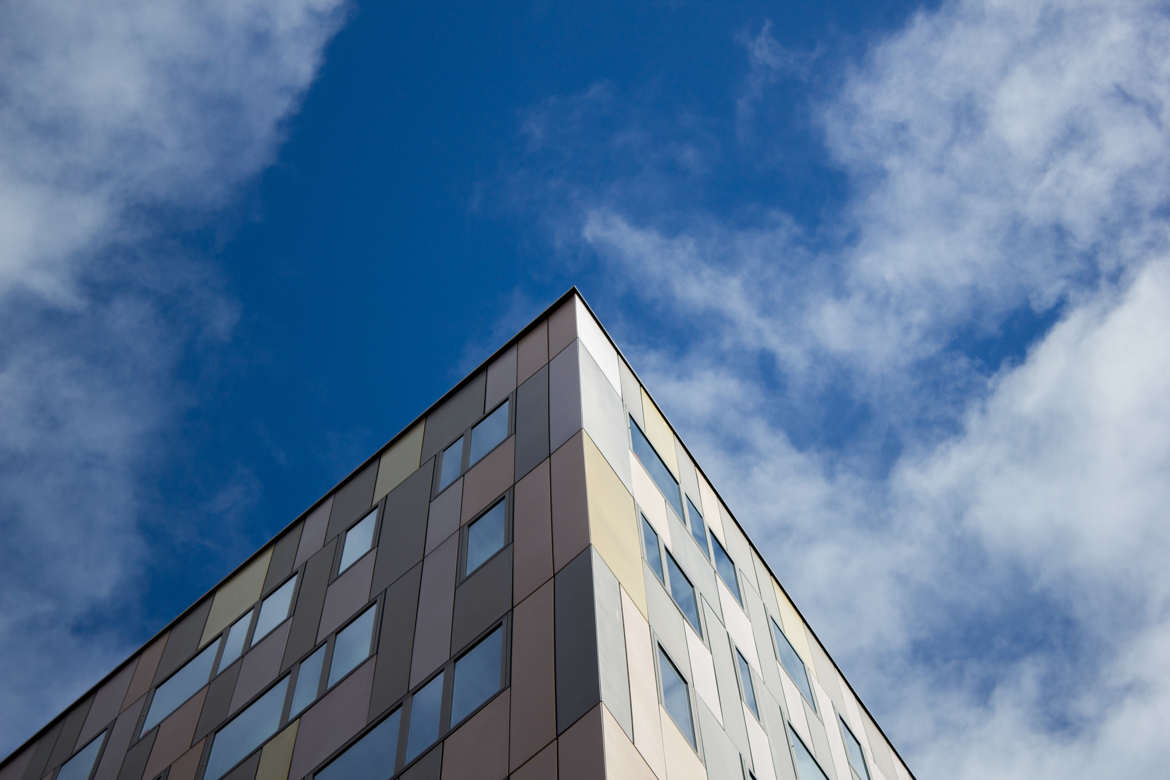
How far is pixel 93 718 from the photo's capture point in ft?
99.1

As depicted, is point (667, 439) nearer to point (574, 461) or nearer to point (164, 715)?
point (574, 461)

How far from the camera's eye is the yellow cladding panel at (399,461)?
1048 inches

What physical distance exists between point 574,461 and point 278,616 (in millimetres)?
10401

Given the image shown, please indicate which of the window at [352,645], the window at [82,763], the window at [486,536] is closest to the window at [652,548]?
the window at [486,536]

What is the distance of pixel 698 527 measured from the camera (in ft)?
86.1

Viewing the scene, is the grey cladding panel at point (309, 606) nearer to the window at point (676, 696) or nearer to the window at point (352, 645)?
the window at point (352, 645)

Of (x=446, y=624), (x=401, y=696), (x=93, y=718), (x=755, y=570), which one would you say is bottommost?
(x=401, y=696)

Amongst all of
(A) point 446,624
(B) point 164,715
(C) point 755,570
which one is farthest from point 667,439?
(B) point 164,715

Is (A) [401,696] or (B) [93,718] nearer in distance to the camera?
(A) [401,696]

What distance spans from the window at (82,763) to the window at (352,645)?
10469 mm

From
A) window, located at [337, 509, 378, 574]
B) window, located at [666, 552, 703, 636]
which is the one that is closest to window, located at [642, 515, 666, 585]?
window, located at [666, 552, 703, 636]

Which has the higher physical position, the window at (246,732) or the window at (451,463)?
the window at (451,463)

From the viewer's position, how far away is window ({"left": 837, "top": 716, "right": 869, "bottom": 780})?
1133 inches

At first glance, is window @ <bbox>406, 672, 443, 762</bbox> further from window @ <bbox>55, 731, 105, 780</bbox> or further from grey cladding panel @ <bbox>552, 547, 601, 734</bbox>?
window @ <bbox>55, 731, 105, 780</bbox>
